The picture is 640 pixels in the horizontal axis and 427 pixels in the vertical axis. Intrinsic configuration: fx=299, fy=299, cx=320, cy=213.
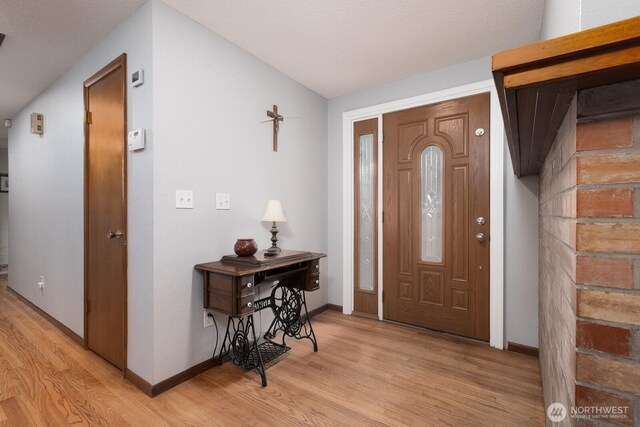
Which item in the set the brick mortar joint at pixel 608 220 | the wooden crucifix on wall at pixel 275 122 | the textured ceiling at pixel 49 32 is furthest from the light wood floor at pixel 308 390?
the textured ceiling at pixel 49 32

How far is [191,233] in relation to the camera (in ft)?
6.78

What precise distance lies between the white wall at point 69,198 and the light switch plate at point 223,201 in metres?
0.49

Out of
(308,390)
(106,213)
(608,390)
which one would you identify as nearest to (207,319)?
(308,390)

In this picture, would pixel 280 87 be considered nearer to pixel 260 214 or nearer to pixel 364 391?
pixel 260 214

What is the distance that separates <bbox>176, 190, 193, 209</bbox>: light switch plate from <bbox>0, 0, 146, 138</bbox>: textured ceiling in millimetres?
1217

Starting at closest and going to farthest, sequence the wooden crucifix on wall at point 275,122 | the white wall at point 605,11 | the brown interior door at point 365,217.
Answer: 1. the white wall at point 605,11
2. the wooden crucifix on wall at point 275,122
3. the brown interior door at point 365,217

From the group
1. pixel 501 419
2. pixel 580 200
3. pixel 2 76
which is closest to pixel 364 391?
pixel 501 419

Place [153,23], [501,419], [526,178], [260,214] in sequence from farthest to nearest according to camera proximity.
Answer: [260,214] → [526,178] → [153,23] → [501,419]

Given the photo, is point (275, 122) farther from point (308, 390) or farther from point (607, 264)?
point (607, 264)

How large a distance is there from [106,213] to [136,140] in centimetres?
70

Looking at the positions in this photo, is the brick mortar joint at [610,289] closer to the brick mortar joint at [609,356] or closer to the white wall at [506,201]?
the brick mortar joint at [609,356]

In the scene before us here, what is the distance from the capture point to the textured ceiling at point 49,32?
189cm

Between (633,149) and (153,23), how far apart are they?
232cm

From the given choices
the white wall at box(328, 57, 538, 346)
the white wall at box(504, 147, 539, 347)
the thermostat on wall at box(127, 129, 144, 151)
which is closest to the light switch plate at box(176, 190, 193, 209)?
the thermostat on wall at box(127, 129, 144, 151)
